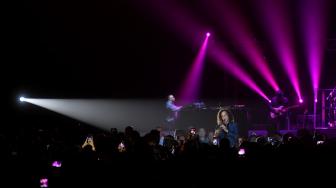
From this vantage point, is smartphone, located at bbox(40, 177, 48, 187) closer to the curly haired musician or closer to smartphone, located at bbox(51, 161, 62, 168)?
smartphone, located at bbox(51, 161, 62, 168)

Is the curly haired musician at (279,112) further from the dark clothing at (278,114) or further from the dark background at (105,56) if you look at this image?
the dark background at (105,56)

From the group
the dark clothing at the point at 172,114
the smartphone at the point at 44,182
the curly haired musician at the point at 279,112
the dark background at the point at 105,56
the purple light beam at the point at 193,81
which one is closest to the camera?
the smartphone at the point at 44,182

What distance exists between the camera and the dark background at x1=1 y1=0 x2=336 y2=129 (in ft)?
61.4

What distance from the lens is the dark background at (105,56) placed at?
18703 mm

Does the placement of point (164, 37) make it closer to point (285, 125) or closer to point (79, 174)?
point (285, 125)

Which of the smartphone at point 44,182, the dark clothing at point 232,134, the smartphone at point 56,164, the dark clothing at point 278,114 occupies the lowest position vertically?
the smartphone at point 44,182

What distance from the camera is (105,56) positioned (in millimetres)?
20312

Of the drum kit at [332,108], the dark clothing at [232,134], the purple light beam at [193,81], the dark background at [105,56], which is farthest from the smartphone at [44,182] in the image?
the purple light beam at [193,81]

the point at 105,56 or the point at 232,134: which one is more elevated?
the point at 105,56

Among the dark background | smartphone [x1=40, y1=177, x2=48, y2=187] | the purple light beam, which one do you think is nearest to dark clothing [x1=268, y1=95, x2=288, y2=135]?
the dark background

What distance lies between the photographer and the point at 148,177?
500cm

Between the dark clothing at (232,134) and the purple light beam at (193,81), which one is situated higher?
the purple light beam at (193,81)

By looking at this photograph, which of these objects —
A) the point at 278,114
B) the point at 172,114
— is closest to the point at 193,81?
the point at 172,114

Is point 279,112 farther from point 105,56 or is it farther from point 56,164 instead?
point 56,164
